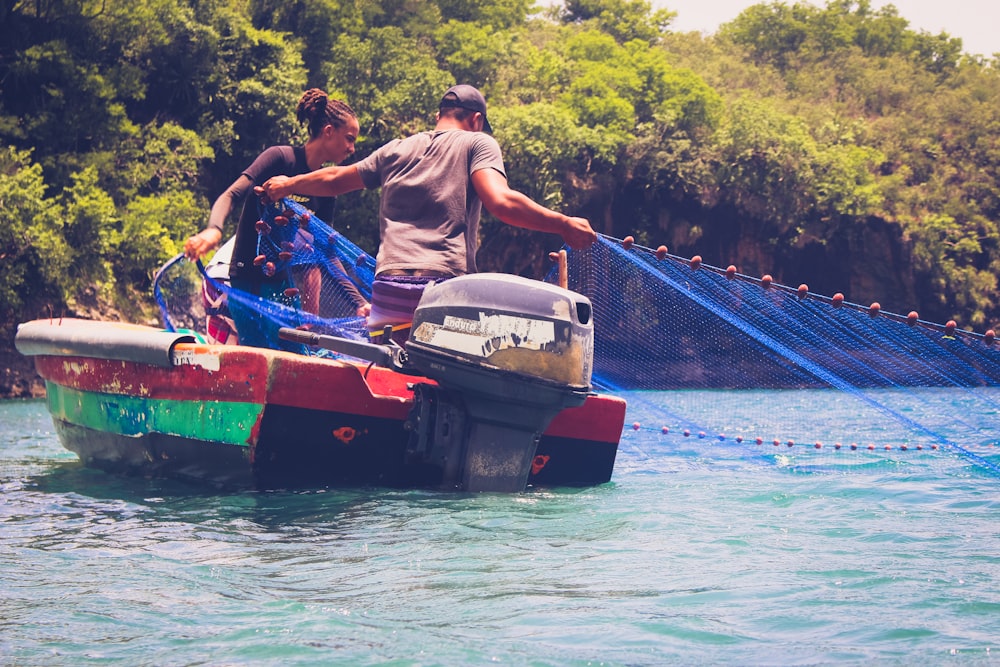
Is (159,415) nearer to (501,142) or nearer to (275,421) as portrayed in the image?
(275,421)

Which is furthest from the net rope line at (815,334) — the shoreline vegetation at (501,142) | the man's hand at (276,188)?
the shoreline vegetation at (501,142)

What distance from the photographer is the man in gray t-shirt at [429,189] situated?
516cm

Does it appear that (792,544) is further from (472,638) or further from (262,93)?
(262,93)

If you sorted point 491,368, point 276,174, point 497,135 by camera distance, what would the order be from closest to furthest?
point 491,368 < point 276,174 < point 497,135

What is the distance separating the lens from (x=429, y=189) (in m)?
5.18

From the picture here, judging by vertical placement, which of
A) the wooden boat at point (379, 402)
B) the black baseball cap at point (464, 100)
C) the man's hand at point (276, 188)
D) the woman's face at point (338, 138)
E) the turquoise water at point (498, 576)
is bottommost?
the turquoise water at point (498, 576)

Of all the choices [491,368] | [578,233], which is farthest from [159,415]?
[578,233]

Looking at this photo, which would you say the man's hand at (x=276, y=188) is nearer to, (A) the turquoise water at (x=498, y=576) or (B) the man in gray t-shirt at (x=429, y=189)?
(B) the man in gray t-shirt at (x=429, y=189)

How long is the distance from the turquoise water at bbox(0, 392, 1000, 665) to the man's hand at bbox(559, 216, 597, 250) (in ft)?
3.89

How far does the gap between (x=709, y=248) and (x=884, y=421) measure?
18.8 metres

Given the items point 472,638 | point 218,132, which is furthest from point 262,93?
point 472,638

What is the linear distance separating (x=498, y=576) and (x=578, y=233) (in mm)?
1639

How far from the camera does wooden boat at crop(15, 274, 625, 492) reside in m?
4.67

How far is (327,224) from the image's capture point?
6.41 metres
